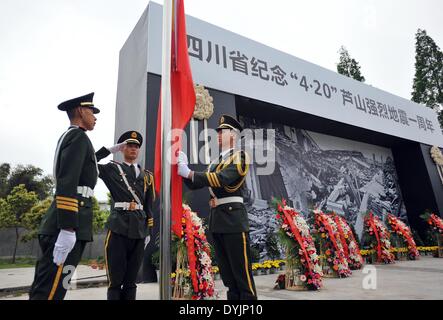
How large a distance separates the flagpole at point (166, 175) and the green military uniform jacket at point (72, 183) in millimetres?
631

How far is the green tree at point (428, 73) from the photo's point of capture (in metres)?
16.9

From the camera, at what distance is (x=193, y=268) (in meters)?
3.59

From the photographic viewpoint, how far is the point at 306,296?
3.73 metres

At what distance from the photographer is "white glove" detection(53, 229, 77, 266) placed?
1.77 meters

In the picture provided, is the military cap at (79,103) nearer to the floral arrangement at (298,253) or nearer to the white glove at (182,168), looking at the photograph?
the white glove at (182,168)

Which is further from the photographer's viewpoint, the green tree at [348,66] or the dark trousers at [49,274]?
the green tree at [348,66]

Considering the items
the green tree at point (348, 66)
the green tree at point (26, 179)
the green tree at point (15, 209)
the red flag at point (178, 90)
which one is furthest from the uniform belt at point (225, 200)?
the green tree at point (26, 179)

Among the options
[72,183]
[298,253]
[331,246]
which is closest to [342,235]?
[331,246]

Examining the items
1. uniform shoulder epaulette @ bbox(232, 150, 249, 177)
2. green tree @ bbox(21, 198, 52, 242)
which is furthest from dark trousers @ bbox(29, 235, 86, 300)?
green tree @ bbox(21, 198, 52, 242)

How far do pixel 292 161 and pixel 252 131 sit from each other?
1559mm

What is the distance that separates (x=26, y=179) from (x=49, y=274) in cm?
2257

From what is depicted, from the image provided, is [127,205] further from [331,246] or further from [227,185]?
[331,246]

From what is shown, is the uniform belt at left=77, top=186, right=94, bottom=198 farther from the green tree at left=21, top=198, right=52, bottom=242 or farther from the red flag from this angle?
the green tree at left=21, top=198, right=52, bottom=242
